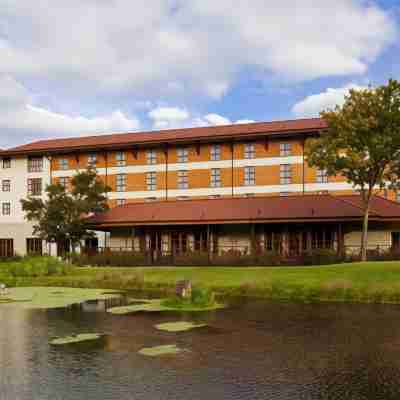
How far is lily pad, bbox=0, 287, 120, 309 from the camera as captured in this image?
20513mm

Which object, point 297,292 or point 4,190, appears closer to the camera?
point 297,292

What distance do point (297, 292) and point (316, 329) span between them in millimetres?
7612

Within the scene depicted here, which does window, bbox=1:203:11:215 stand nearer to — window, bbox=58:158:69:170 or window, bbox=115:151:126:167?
window, bbox=58:158:69:170

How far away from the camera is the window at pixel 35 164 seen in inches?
2202

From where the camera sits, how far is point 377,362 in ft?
36.2

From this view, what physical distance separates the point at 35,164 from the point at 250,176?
22533 mm

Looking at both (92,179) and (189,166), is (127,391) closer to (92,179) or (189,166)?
(92,179)

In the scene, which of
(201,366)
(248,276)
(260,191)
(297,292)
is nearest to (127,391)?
(201,366)

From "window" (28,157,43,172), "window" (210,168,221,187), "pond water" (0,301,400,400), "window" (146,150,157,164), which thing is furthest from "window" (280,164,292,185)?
"pond water" (0,301,400,400)

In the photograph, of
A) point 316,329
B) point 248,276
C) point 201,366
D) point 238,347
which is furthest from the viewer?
point 248,276

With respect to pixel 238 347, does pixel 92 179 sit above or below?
above

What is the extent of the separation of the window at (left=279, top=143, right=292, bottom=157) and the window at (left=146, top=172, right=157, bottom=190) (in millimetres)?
11930

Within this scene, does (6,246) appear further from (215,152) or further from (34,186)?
(215,152)

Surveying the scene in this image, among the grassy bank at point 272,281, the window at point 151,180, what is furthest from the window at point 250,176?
the grassy bank at point 272,281
